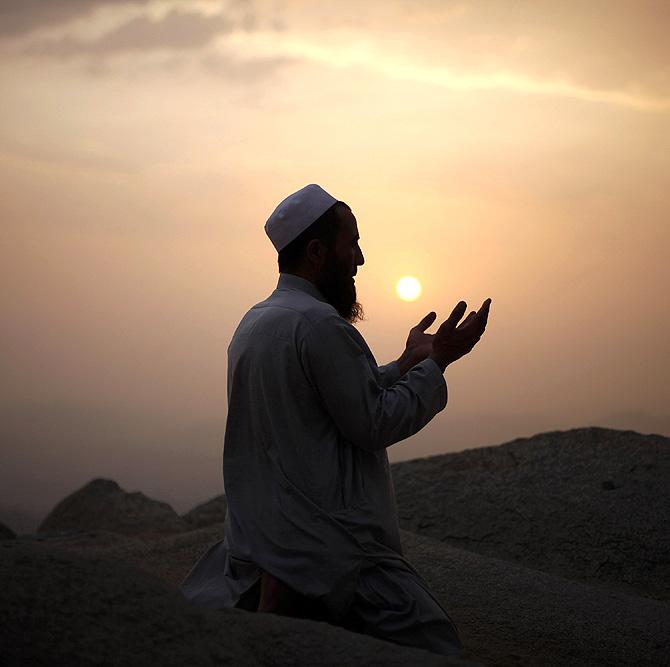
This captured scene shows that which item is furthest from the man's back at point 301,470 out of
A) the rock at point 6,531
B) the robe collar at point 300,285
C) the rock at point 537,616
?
the rock at point 6,531

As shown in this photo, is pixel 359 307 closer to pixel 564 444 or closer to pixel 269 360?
pixel 269 360

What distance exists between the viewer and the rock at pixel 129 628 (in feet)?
7.11

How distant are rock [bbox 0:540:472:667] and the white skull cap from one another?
1392 mm

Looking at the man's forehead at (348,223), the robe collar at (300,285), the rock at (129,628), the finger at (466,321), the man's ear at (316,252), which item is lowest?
the rock at (129,628)

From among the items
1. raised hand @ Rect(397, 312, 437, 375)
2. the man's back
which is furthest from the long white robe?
raised hand @ Rect(397, 312, 437, 375)

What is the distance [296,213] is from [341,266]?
25cm

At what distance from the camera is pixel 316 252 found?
3467mm

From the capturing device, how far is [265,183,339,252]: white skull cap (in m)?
3.45

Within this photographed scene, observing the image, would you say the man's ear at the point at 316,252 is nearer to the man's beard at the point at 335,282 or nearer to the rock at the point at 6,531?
the man's beard at the point at 335,282

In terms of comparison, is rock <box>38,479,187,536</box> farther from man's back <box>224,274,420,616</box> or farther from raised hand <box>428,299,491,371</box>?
raised hand <box>428,299,491,371</box>

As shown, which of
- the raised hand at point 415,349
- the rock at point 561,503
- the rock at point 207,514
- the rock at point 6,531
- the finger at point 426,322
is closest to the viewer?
the raised hand at point 415,349

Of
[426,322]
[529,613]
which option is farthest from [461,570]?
[426,322]

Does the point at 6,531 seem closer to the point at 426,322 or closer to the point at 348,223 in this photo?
the point at 426,322

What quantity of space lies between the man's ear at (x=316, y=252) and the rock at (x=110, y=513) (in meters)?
5.59
